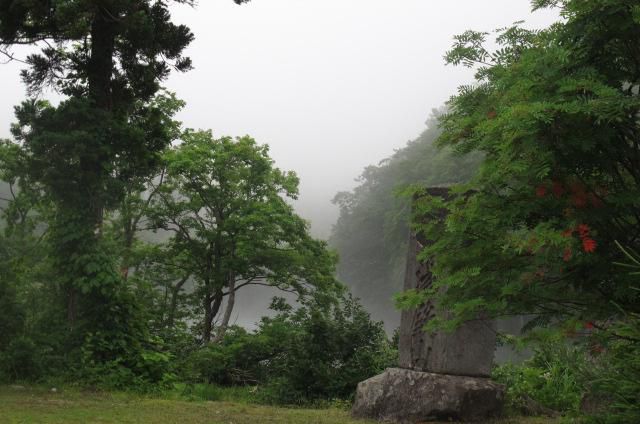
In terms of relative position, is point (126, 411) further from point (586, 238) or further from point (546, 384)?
point (546, 384)

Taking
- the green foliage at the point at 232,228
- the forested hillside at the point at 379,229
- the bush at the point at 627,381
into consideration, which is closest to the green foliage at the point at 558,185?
the bush at the point at 627,381

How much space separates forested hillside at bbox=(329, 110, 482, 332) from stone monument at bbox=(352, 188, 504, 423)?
31.4 m

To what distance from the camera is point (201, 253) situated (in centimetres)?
1934

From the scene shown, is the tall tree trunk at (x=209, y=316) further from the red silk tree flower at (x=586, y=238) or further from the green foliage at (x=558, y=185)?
the red silk tree flower at (x=586, y=238)

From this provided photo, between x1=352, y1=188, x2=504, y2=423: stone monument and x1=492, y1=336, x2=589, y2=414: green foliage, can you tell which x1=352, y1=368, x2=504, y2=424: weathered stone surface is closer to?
x1=352, y1=188, x2=504, y2=423: stone monument

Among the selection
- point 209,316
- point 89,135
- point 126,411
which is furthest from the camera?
point 209,316

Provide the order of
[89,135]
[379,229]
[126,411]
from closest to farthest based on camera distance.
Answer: [126,411] < [89,135] < [379,229]

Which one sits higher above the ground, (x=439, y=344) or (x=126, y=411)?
(x=439, y=344)

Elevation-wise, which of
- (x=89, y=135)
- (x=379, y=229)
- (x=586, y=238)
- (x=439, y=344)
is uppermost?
(x=379, y=229)

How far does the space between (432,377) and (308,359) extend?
10.4 feet

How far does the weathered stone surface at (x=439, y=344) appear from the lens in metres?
8.62

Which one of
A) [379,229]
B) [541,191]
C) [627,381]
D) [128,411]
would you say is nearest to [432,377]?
[128,411]

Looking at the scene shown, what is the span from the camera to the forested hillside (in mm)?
43219

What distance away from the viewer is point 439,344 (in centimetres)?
863
